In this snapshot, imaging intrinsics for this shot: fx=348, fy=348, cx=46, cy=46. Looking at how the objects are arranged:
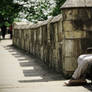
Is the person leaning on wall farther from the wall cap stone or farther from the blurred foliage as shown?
the blurred foliage

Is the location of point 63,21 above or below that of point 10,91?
above

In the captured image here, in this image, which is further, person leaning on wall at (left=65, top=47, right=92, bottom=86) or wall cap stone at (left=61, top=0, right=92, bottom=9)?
wall cap stone at (left=61, top=0, right=92, bottom=9)

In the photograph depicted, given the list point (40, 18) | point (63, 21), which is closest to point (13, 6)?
point (40, 18)

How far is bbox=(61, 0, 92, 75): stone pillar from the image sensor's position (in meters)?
7.32

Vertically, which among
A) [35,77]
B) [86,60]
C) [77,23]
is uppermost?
[77,23]

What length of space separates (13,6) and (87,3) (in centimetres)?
3006

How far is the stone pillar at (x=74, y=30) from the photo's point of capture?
7324 mm

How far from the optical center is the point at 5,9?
36625mm

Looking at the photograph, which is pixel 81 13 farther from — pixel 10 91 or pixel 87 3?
pixel 10 91

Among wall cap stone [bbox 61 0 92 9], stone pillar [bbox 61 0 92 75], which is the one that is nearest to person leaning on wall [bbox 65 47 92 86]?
stone pillar [bbox 61 0 92 75]

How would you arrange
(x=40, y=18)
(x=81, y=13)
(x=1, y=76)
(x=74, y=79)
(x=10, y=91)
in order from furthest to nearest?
(x=40, y=18) < (x=1, y=76) < (x=81, y=13) < (x=74, y=79) < (x=10, y=91)

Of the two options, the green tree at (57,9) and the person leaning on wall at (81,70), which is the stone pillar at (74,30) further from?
the green tree at (57,9)

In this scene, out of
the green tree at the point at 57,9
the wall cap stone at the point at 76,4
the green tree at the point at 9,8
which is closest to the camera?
the wall cap stone at the point at 76,4

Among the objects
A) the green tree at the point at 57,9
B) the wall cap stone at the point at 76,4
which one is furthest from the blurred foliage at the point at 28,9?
the wall cap stone at the point at 76,4
